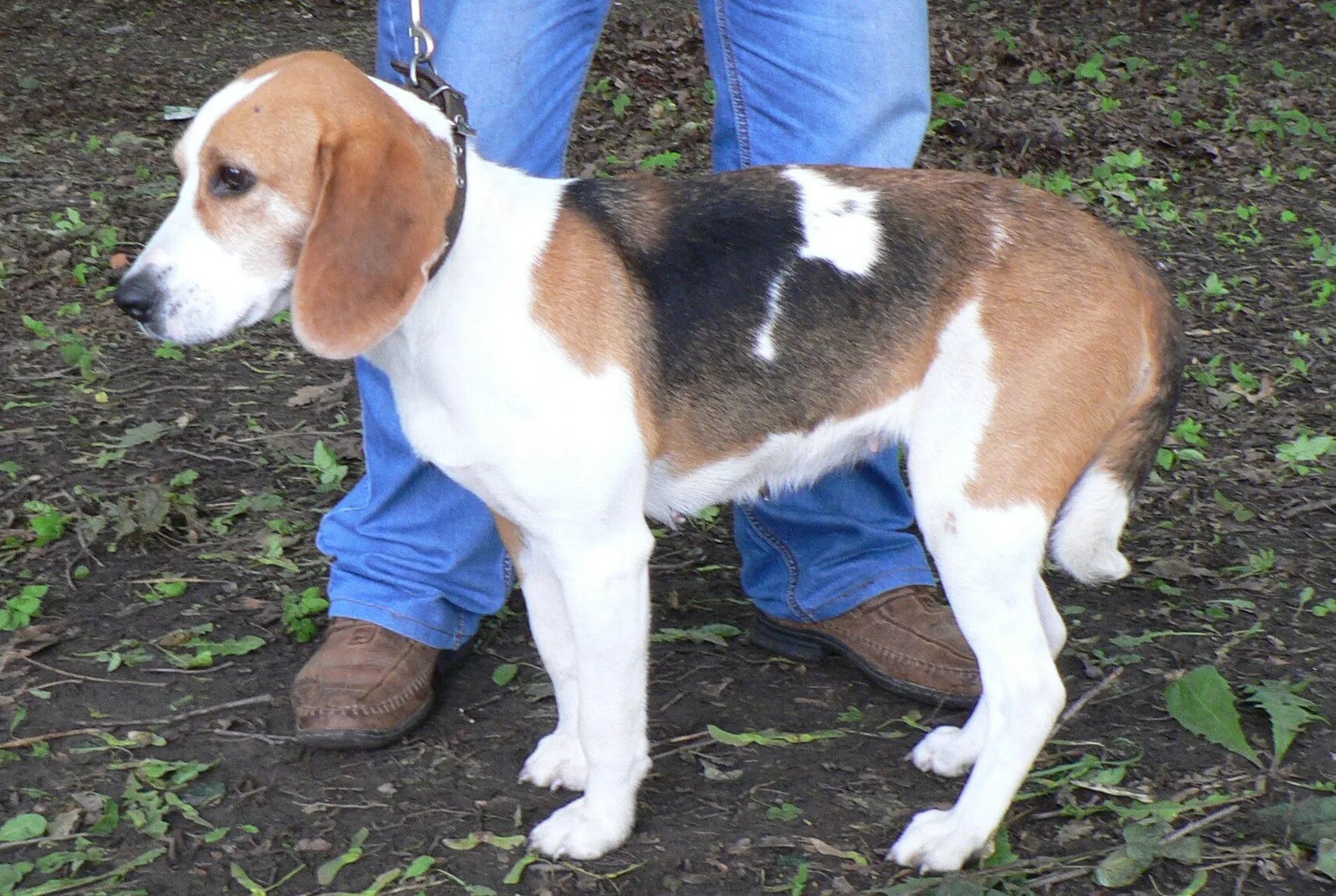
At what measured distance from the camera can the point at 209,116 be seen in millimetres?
2424

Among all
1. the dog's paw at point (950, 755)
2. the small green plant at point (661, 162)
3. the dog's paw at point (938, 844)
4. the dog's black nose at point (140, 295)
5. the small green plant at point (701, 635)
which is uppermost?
the dog's black nose at point (140, 295)

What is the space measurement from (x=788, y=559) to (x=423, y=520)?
917mm

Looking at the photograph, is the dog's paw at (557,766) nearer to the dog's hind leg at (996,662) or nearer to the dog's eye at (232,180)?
the dog's hind leg at (996,662)

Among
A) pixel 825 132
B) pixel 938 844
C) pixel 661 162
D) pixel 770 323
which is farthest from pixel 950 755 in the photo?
pixel 661 162

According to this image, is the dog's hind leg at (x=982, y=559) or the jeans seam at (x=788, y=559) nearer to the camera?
the dog's hind leg at (x=982, y=559)

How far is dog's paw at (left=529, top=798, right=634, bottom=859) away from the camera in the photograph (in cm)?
277

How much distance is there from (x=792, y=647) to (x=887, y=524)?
1.30 ft

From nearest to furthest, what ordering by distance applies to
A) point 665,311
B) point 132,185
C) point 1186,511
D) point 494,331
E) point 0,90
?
point 494,331 → point 665,311 → point 1186,511 → point 132,185 → point 0,90

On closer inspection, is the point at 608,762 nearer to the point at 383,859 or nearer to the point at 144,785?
the point at 383,859

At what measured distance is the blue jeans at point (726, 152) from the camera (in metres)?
3.01

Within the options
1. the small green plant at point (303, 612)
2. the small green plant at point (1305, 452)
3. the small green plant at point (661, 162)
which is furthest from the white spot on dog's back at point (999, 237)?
the small green plant at point (661, 162)

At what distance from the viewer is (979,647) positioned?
272cm

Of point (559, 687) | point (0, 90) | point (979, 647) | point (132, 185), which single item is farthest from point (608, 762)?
point (0, 90)

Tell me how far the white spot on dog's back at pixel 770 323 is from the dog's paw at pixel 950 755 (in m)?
0.95
